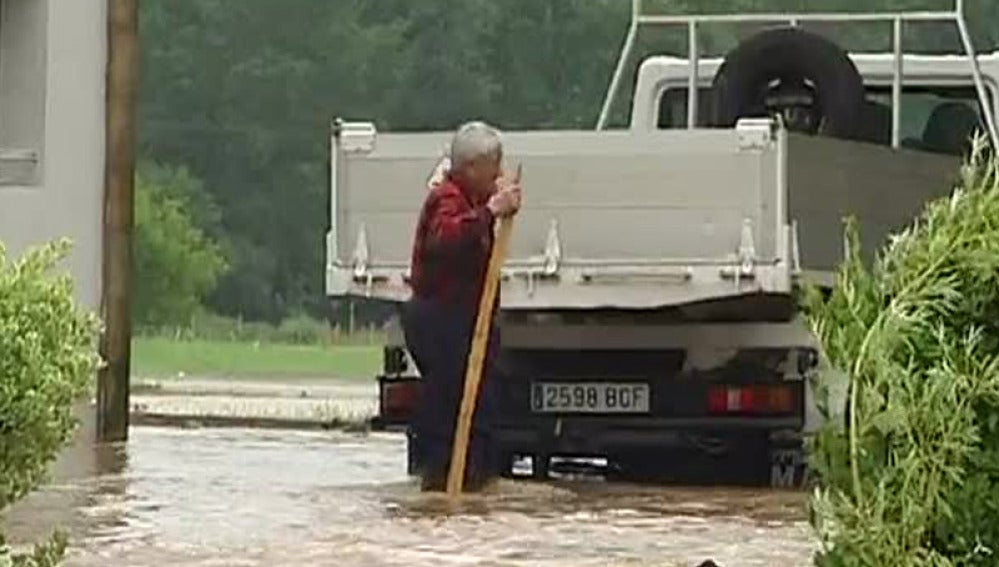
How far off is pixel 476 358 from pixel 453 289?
318 mm

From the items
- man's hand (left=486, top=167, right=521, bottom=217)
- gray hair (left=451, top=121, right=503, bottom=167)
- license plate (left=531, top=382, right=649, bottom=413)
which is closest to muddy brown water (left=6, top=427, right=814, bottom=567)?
license plate (left=531, top=382, right=649, bottom=413)

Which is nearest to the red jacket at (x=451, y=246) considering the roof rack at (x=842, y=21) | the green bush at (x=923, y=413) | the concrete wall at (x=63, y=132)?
the roof rack at (x=842, y=21)

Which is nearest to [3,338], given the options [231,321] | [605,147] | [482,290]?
[482,290]

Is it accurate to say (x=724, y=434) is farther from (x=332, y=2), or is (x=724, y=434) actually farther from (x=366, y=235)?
(x=332, y=2)

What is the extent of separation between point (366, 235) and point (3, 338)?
776cm

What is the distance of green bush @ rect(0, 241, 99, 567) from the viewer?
700 centimetres

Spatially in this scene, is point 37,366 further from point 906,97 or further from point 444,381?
point 906,97

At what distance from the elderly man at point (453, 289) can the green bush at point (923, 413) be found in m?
6.22

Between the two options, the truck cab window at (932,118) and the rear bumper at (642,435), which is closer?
the rear bumper at (642,435)

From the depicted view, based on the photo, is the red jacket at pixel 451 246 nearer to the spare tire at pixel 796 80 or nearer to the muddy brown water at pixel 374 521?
the muddy brown water at pixel 374 521

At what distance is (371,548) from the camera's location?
10977 millimetres

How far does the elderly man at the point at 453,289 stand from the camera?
13133 mm

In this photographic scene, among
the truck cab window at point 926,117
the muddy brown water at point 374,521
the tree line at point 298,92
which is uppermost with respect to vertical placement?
the tree line at point 298,92

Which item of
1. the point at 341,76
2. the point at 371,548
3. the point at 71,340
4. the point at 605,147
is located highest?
the point at 341,76
